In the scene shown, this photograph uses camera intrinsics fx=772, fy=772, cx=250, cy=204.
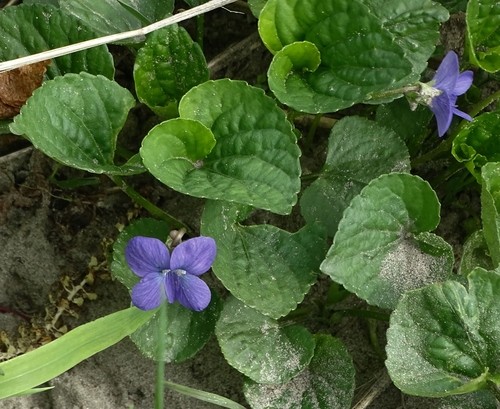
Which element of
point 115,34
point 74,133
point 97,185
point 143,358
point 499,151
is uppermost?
point 115,34

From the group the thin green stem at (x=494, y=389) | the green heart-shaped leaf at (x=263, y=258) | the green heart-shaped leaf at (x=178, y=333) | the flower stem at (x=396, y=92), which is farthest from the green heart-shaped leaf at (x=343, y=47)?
the thin green stem at (x=494, y=389)

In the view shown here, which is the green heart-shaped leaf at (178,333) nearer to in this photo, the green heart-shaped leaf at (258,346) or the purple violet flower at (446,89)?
the green heart-shaped leaf at (258,346)

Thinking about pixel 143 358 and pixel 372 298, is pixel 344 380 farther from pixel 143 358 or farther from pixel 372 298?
pixel 143 358

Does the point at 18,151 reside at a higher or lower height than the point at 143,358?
higher

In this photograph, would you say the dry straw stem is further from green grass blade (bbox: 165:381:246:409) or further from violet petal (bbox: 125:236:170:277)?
green grass blade (bbox: 165:381:246:409)

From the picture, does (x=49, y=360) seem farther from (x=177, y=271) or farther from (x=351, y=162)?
(x=351, y=162)

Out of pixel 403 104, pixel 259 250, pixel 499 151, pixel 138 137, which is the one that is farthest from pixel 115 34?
pixel 499 151

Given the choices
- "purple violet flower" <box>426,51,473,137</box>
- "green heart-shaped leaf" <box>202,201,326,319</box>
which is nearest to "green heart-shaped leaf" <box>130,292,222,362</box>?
"green heart-shaped leaf" <box>202,201,326,319</box>
